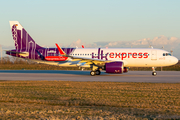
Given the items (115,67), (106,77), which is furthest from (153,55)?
(106,77)

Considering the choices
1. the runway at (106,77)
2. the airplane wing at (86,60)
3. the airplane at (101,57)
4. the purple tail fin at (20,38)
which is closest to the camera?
the runway at (106,77)

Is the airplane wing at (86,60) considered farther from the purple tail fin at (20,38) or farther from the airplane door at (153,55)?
the airplane door at (153,55)

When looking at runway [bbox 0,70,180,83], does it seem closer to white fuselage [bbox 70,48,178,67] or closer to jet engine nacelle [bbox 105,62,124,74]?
jet engine nacelle [bbox 105,62,124,74]

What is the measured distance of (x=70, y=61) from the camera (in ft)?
103

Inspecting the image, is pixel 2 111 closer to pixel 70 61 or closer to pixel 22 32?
pixel 70 61

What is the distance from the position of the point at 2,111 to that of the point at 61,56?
76.4 ft

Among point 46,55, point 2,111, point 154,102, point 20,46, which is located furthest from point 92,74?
point 2,111

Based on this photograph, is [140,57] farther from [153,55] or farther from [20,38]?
[20,38]

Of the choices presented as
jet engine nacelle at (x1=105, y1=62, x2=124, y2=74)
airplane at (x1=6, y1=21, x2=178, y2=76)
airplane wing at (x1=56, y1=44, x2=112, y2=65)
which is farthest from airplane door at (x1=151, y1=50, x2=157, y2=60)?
airplane wing at (x1=56, y1=44, x2=112, y2=65)

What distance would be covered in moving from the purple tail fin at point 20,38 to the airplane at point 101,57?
81 cm

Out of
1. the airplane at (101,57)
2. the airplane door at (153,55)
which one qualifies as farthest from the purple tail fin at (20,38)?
the airplane door at (153,55)

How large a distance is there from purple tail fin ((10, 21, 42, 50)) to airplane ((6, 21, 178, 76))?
0.81 m

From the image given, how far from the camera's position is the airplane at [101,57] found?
2986 cm

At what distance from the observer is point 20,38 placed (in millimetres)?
34062
